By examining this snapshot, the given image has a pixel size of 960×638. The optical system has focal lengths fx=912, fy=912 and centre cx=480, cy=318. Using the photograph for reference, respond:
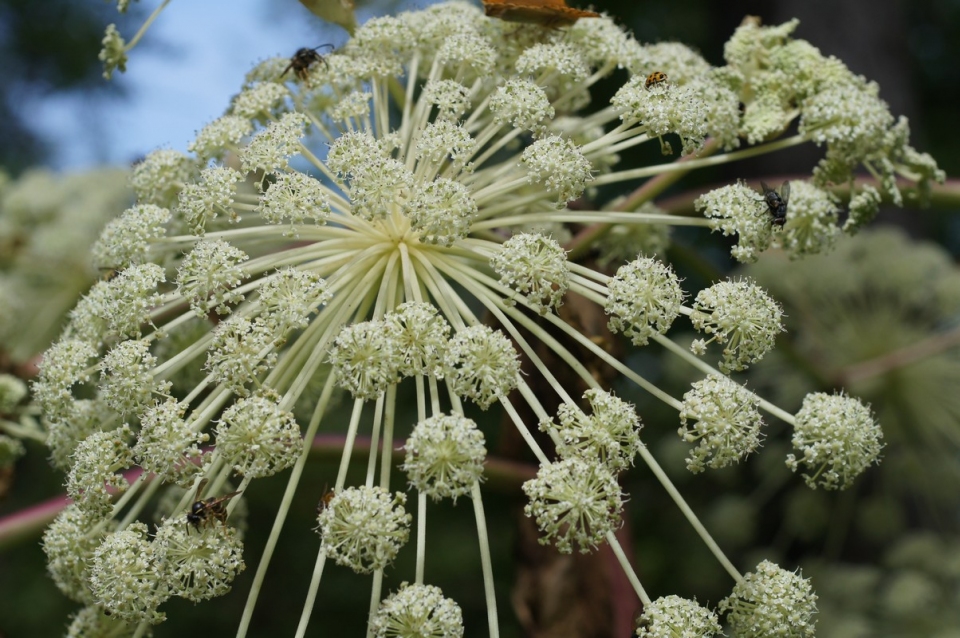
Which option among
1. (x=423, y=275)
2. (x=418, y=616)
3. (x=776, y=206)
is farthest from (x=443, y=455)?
(x=776, y=206)

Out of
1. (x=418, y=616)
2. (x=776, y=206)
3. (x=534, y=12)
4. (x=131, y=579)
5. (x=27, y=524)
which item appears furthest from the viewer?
(x=27, y=524)

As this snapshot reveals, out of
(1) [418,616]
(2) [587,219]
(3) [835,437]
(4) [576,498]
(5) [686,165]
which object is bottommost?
(1) [418,616]

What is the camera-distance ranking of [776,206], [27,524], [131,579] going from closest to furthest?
[131,579] → [776,206] → [27,524]

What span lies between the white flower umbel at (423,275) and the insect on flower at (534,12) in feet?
0.30

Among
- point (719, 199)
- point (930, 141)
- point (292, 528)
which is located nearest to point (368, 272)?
point (719, 199)

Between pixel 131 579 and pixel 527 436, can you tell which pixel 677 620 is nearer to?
pixel 527 436

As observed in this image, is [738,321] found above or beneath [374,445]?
above

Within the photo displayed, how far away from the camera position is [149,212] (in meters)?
2.13

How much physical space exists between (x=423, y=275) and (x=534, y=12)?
27.6 inches

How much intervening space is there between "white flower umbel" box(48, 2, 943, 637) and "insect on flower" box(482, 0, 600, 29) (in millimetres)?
91

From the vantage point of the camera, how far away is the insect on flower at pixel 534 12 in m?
2.17

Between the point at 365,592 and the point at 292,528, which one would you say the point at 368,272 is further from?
the point at 292,528

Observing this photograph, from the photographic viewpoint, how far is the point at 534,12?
7.22ft

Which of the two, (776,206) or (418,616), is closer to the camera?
(418,616)
